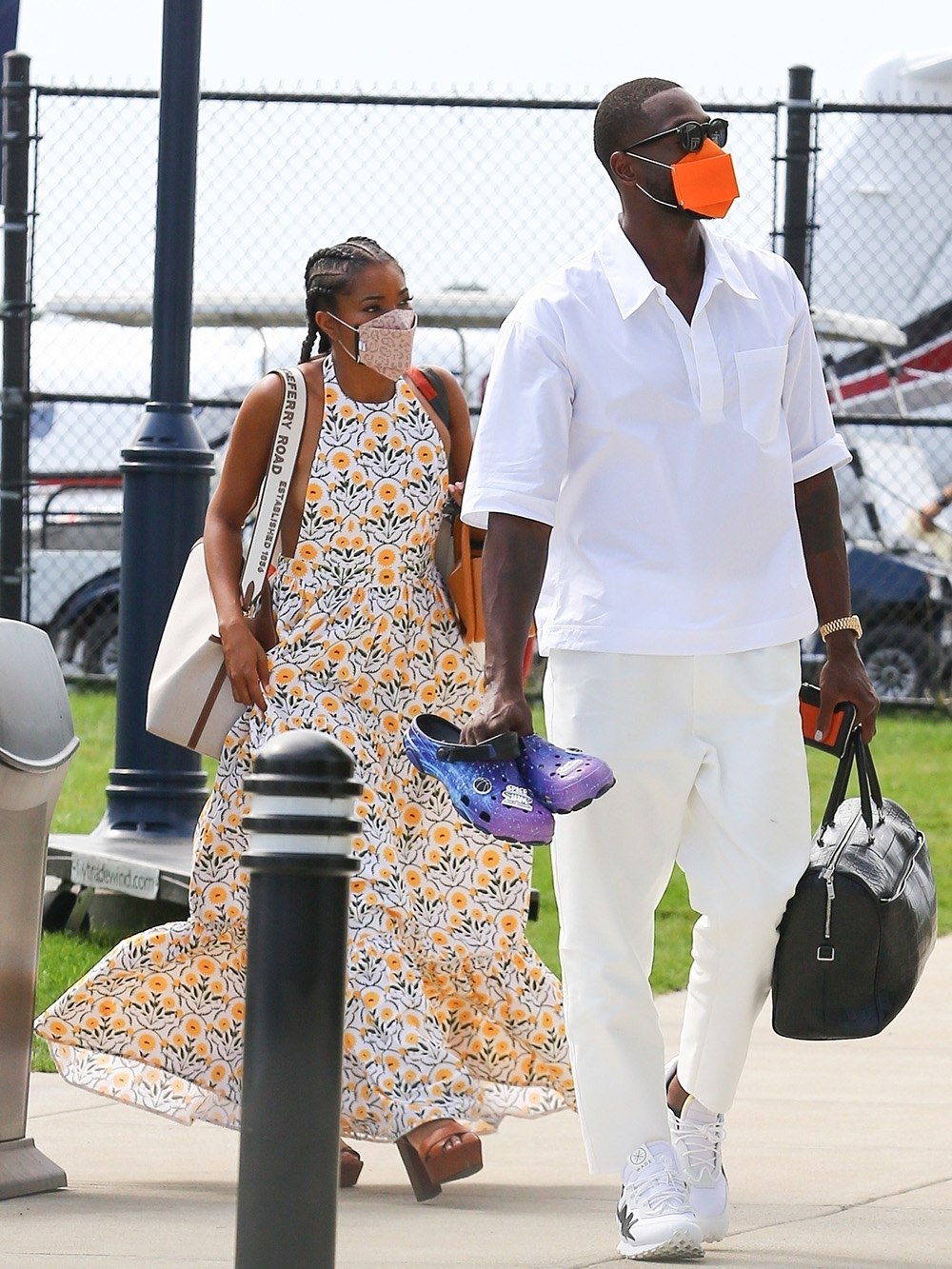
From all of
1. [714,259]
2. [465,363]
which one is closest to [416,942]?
[714,259]

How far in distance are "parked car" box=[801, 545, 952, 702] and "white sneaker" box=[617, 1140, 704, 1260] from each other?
328 inches

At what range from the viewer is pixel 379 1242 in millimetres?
3668

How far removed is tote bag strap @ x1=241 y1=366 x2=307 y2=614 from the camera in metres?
4.36

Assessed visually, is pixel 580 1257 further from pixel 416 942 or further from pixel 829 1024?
pixel 416 942

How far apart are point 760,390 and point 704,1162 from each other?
1313mm

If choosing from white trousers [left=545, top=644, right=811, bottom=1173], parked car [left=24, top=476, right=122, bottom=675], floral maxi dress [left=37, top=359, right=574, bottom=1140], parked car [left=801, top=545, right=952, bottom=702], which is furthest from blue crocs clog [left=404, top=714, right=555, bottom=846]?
parked car [left=24, top=476, right=122, bottom=675]

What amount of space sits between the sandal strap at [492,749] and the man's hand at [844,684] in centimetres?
67

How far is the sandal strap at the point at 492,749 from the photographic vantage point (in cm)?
345

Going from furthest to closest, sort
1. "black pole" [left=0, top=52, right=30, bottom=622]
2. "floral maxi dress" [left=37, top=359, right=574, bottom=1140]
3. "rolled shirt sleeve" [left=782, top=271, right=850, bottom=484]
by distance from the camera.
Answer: "black pole" [left=0, top=52, right=30, bottom=622], "floral maxi dress" [left=37, top=359, right=574, bottom=1140], "rolled shirt sleeve" [left=782, top=271, right=850, bottom=484]

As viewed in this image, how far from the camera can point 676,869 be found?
8578 millimetres

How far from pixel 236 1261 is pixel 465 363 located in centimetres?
1148

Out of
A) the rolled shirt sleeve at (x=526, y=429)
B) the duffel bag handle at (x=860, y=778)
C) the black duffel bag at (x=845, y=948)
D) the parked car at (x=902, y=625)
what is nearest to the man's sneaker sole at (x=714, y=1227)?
the black duffel bag at (x=845, y=948)

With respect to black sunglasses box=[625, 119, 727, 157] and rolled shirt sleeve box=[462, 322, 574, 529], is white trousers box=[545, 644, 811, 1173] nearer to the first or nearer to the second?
rolled shirt sleeve box=[462, 322, 574, 529]

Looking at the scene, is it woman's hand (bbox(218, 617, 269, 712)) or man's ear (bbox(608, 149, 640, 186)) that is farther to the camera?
woman's hand (bbox(218, 617, 269, 712))
